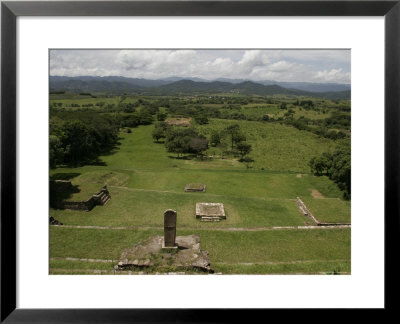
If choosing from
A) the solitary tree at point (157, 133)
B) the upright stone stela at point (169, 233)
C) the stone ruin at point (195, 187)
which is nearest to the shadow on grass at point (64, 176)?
the stone ruin at point (195, 187)

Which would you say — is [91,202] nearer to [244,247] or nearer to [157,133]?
[244,247]

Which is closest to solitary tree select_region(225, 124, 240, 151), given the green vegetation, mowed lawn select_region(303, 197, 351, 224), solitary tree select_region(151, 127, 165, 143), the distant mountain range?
the green vegetation

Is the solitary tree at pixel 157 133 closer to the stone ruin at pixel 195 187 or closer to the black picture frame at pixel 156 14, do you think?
the stone ruin at pixel 195 187

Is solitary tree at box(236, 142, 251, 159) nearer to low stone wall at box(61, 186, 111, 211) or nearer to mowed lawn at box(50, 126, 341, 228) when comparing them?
mowed lawn at box(50, 126, 341, 228)

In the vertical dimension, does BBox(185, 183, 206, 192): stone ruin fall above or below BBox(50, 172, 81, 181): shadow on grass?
below

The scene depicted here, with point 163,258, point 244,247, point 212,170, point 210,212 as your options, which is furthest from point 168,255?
point 212,170

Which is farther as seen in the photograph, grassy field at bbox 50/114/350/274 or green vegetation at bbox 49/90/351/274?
green vegetation at bbox 49/90/351/274
